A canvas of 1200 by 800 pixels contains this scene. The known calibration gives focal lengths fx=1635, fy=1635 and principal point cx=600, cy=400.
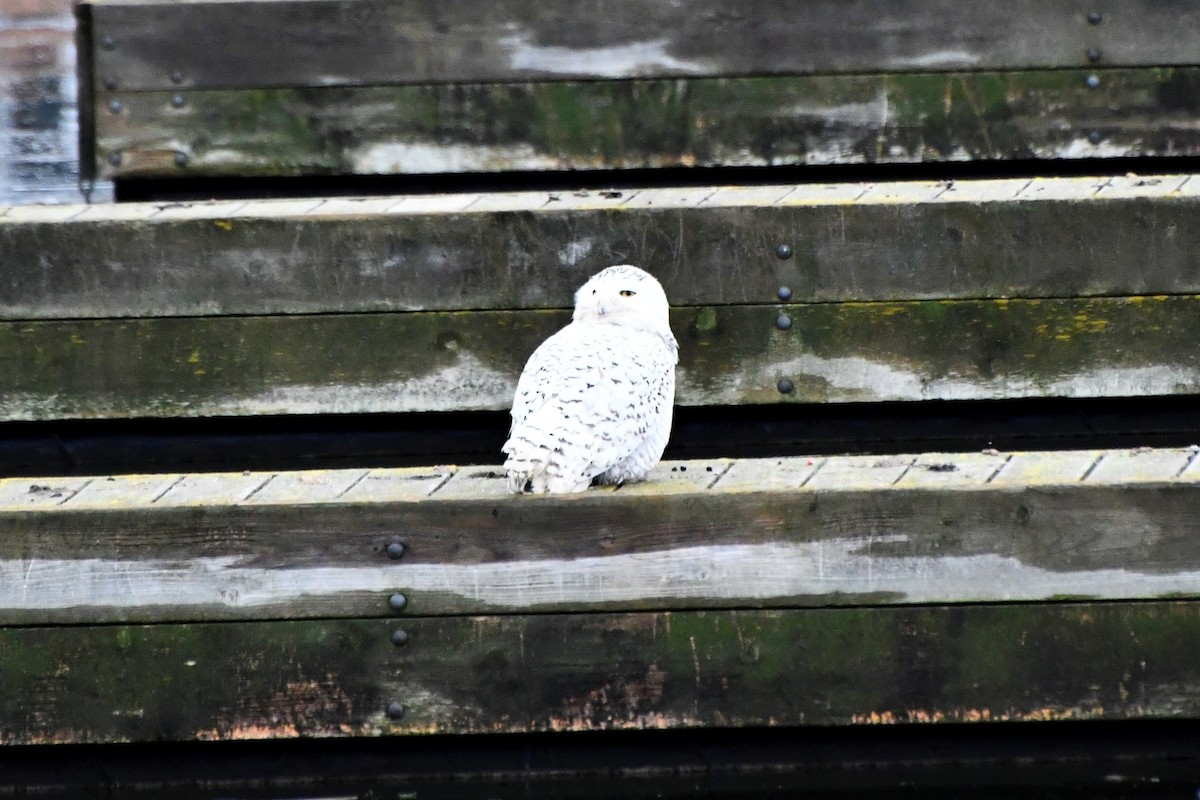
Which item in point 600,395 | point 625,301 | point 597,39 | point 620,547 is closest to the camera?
point 620,547

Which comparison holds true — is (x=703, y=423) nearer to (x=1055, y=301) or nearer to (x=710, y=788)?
(x=1055, y=301)

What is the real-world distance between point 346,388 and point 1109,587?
7.23 feet

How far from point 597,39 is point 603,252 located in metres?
1.24

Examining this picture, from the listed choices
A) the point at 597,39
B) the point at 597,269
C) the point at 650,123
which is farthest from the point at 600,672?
the point at 597,39

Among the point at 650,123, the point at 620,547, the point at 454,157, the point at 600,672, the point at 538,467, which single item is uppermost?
the point at 650,123

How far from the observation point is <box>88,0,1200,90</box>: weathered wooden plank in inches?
215

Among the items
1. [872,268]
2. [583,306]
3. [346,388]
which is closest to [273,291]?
[346,388]

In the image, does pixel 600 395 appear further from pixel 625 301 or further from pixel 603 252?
pixel 603 252

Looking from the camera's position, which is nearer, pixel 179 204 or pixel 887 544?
pixel 887 544

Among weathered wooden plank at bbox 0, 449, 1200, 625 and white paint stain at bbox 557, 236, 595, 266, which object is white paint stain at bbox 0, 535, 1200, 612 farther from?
white paint stain at bbox 557, 236, 595, 266

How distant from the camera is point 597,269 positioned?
15.1 ft

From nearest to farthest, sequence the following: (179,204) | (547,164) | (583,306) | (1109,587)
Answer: (1109,587) → (583,306) → (179,204) → (547,164)

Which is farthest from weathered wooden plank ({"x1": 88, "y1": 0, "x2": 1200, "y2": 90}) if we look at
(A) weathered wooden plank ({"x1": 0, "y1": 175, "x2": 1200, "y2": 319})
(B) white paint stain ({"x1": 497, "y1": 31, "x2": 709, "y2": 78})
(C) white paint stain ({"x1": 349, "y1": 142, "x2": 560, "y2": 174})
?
(A) weathered wooden plank ({"x1": 0, "y1": 175, "x2": 1200, "y2": 319})

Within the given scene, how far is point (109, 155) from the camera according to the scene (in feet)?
18.6
